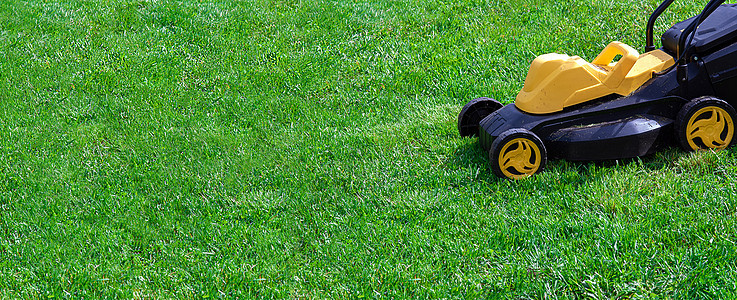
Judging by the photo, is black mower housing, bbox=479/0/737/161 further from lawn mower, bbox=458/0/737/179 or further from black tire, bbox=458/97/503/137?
black tire, bbox=458/97/503/137

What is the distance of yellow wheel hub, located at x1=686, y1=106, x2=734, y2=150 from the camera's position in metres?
4.11

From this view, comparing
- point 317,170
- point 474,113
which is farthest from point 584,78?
point 317,170

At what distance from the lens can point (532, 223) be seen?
12.7 feet

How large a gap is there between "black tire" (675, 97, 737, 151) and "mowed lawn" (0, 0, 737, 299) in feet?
0.32

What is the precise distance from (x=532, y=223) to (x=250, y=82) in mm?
3361

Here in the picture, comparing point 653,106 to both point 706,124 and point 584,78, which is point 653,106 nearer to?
point 706,124

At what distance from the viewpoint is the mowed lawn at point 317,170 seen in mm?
3645

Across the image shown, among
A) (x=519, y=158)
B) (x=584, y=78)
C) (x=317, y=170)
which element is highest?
(x=584, y=78)

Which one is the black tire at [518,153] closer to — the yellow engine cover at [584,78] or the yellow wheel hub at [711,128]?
the yellow engine cover at [584,78]

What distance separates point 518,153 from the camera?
4223mm

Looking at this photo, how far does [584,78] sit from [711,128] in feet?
2.59

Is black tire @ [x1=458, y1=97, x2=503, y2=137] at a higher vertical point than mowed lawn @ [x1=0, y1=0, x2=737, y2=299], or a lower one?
higher

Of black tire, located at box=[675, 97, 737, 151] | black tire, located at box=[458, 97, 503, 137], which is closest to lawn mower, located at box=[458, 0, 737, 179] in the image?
black tire, located at box=[675, 97, 737, 151]

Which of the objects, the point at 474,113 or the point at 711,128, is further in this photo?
the point at 474,113
